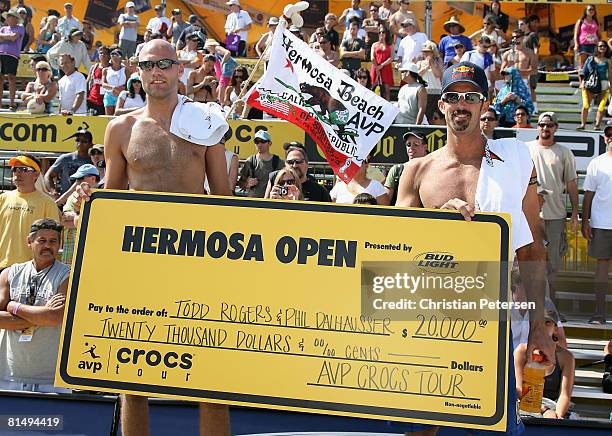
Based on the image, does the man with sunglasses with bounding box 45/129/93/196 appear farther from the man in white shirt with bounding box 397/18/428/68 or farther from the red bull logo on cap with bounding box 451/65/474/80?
the red bull logo on cap with bounding box 451/65/474/80

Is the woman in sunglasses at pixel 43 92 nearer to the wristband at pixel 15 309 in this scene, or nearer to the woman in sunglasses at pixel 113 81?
the woman in sunglasses at pixel 113 81

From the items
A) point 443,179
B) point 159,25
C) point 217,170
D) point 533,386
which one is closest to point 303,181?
point 533,386

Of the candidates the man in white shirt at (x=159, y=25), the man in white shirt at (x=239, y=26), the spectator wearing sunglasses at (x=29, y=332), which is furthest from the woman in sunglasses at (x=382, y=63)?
the spectator wearing sunglasses at (x=29, y=332)

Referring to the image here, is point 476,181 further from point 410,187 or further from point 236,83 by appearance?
point 236,83

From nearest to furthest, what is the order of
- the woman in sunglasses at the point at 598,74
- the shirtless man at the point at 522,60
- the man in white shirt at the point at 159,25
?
the shirtless man at the point at 522,60 → the woman in sunglasses at the point at 598,74 → the man in white shirt at the point at 159,25

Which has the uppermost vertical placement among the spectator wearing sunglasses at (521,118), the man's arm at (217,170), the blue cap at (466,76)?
the spectator wearing sunglasses at (521,118)

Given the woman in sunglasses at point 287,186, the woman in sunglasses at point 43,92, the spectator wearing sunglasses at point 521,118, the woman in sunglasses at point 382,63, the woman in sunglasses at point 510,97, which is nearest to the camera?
the woman in sunglasses at point 287,186

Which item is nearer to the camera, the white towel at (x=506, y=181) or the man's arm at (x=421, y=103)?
the white towel at (x=506, y=181)

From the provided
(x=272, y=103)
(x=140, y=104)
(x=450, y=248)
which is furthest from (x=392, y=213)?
(x=140, y=104)

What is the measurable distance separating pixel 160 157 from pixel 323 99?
4.33m

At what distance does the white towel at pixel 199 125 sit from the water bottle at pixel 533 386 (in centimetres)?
190

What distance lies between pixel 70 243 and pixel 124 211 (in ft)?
14.2

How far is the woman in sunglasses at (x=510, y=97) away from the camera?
13.3 m

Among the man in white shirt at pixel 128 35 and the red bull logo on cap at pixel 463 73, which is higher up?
the man in white shirt at pixel 128 35
